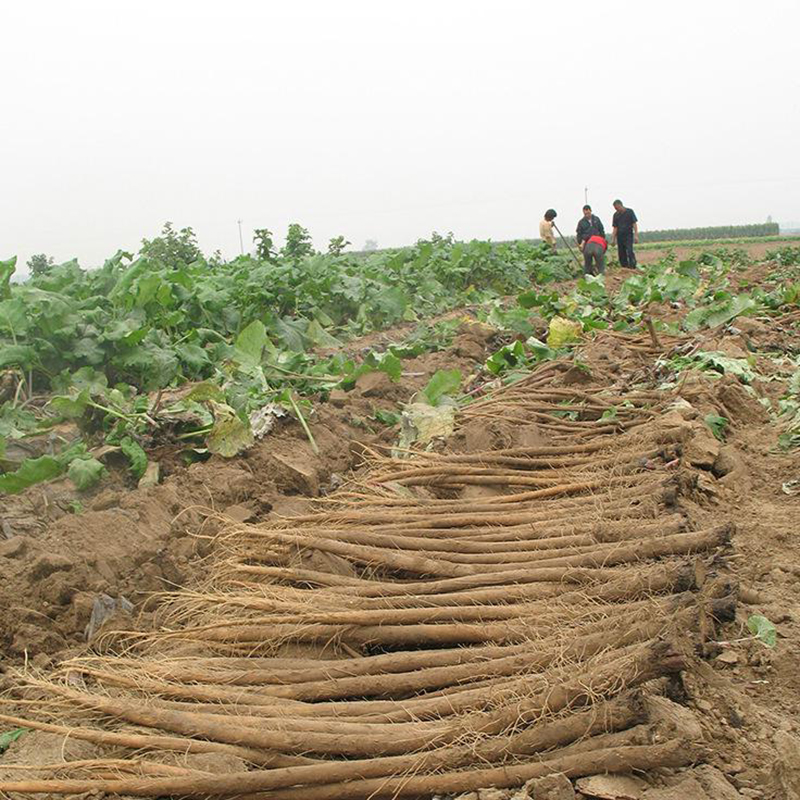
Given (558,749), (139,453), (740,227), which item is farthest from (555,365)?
(740,227)

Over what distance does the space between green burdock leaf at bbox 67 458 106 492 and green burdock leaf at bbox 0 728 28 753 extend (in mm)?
1825

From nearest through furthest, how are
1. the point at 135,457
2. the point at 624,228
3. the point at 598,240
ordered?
the point at 135,457, the point at 598,240, the point at 624,228

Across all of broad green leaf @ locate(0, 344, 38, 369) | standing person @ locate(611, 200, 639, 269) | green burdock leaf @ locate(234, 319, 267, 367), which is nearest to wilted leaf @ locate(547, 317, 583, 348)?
green burdock leaf @ locate(234, 319, 267, 367)

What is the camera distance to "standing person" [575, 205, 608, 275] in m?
16.3

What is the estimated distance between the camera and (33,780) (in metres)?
2.34

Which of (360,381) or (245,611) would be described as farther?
(360,381)

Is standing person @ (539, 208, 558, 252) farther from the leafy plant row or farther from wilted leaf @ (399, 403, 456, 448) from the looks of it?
wilted leaf @ (399, 403, 456, 448)

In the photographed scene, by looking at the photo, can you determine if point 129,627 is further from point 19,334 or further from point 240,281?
point 240,281

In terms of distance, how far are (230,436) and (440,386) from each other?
4.84 feet

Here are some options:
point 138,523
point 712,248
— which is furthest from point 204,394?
point 712,248

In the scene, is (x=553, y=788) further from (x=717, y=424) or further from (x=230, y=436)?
(x=717, y=424)

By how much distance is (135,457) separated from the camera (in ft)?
15.7

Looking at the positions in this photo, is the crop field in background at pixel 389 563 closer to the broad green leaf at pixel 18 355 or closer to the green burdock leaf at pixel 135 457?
the green burdock leaf at pixel 135 457

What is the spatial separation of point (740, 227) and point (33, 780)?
61528 mm
